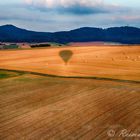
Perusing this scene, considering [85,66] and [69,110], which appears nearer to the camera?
[69,110]

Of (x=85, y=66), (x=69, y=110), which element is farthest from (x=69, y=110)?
(x=85, y=66)

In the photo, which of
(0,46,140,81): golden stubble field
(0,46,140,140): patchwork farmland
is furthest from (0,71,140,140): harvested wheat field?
(0,46,140,81): golden stubble field

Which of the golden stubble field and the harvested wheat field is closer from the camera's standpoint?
the harvested wheat field

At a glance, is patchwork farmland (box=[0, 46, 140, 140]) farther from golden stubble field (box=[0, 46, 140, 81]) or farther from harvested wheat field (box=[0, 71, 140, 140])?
golden stubble field (box=[0, 46, 140, 81])

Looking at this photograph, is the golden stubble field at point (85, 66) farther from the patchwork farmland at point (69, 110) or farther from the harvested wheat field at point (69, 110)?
the harvested wheat field at point (69, 110)

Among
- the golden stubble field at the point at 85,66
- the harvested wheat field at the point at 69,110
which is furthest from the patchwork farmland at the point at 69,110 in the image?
the golden stubble field at the point at 85,66

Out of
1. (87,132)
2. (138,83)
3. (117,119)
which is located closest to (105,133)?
(87,132)

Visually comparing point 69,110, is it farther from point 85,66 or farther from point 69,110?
point 85,66

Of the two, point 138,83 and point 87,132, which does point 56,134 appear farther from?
point 138,83
